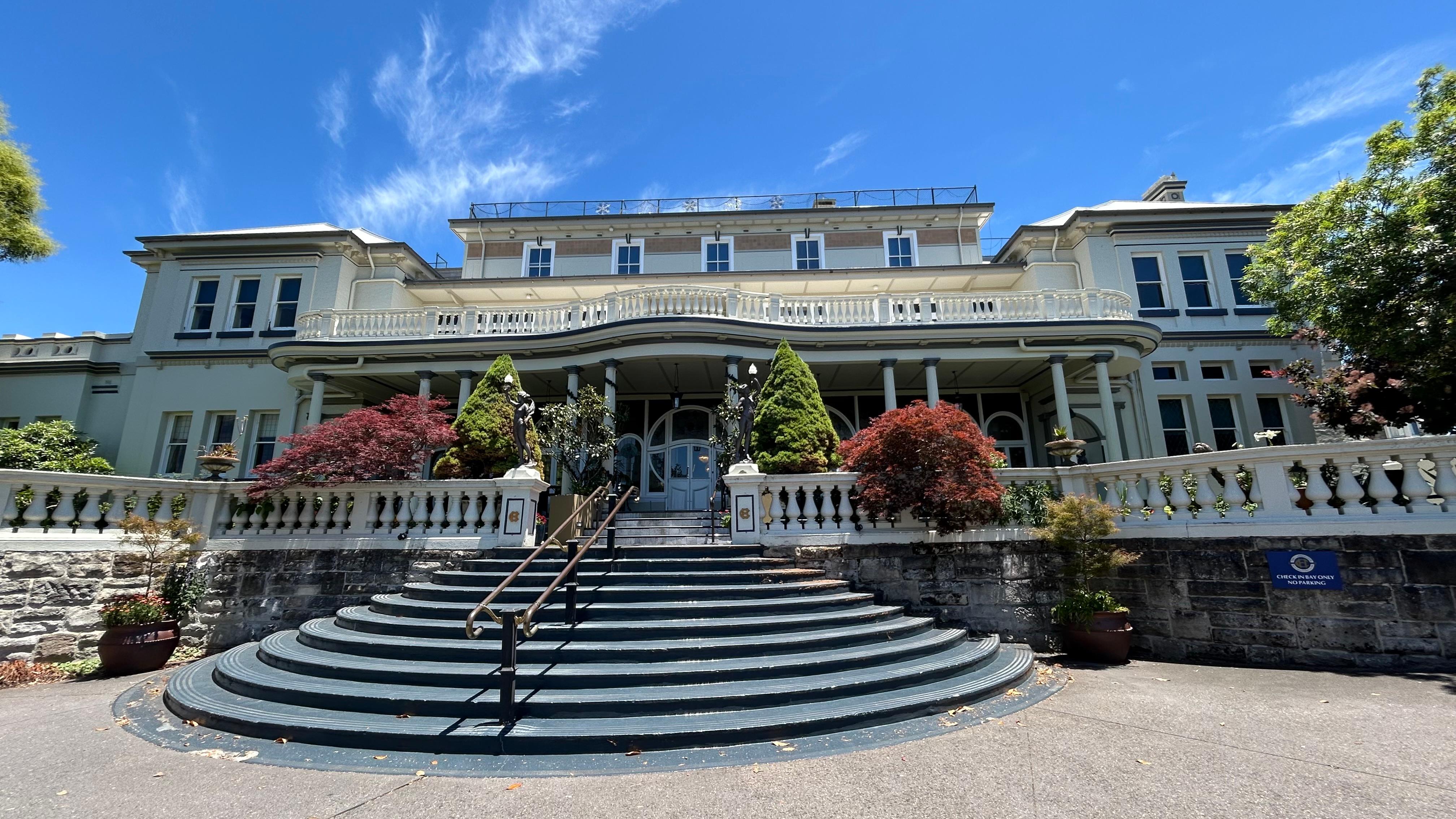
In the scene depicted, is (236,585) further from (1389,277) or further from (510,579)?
(1389,277)

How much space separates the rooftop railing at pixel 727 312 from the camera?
1332 centimetres

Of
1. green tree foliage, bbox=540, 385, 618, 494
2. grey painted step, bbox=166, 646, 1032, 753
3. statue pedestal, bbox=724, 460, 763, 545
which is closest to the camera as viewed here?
grey painted step, bbox=166, 646, 1032, 753

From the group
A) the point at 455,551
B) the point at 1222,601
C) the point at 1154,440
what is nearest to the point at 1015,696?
the point at 1222,601

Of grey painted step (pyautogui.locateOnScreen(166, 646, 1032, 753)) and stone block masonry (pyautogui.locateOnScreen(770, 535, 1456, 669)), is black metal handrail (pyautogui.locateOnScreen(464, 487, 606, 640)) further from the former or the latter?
stone block masonry (pyautogui.locateOnScreen(770, 535, 1456, 669))

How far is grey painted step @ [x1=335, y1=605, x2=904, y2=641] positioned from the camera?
6.02 metres

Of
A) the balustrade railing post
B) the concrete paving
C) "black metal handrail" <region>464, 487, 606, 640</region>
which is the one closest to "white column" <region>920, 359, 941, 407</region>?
"black metal handrail" <region>464, 487, 606, 640</region>

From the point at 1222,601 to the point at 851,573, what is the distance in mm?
4365

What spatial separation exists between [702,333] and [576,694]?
877 cm

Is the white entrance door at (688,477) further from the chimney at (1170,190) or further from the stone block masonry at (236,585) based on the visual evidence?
the chimney at (1170,190)

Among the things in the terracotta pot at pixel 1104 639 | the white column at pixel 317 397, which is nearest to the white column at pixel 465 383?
the white column at pixel 317 397

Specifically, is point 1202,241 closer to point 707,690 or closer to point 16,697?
point 707,690

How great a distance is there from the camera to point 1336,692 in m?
5.48

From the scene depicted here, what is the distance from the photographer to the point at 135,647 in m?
7.21

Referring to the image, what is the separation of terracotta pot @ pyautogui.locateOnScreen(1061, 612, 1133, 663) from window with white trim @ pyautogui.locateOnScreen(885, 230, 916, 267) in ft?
42.9
